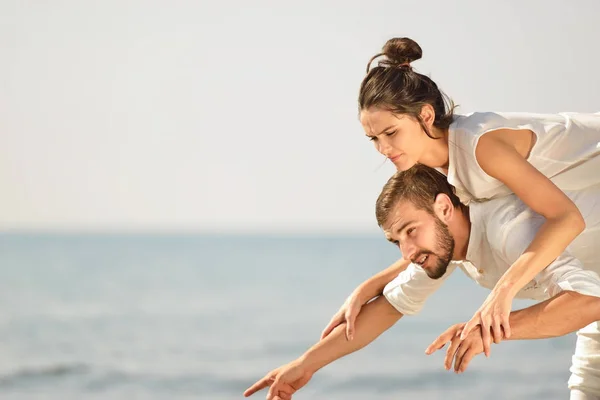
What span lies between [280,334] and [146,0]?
14964mm

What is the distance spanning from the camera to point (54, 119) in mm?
26969

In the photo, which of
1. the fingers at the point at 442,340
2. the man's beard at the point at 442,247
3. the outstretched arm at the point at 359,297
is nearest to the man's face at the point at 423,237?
the man's beard at the point at 442,247

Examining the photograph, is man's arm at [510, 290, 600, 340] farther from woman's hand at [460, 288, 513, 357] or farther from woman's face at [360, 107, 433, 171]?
woman's face at [360, 107, 433, 171]

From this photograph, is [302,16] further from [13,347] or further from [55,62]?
[13,347]

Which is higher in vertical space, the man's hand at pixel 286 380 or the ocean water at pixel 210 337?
the ocean water at pixel 210 337

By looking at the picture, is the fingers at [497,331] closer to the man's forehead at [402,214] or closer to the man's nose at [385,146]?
the man's forehead at [402,214]

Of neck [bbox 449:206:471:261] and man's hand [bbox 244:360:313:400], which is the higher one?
neck [bbox 449:206:471:261]

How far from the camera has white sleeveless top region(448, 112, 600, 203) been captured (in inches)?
100.0

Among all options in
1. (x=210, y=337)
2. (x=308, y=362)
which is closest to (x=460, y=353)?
(x=308, y=362)

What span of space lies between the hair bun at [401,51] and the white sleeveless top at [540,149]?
0.65 ft

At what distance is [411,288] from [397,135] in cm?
47

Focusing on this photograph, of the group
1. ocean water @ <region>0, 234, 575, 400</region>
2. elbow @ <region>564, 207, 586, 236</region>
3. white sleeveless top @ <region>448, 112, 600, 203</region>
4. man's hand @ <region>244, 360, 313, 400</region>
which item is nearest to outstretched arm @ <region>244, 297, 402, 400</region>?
man's hand @ <region>244, 360, 313, 400</region>

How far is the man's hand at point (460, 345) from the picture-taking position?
215cm

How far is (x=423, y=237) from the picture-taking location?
Result: 2.54 metres
